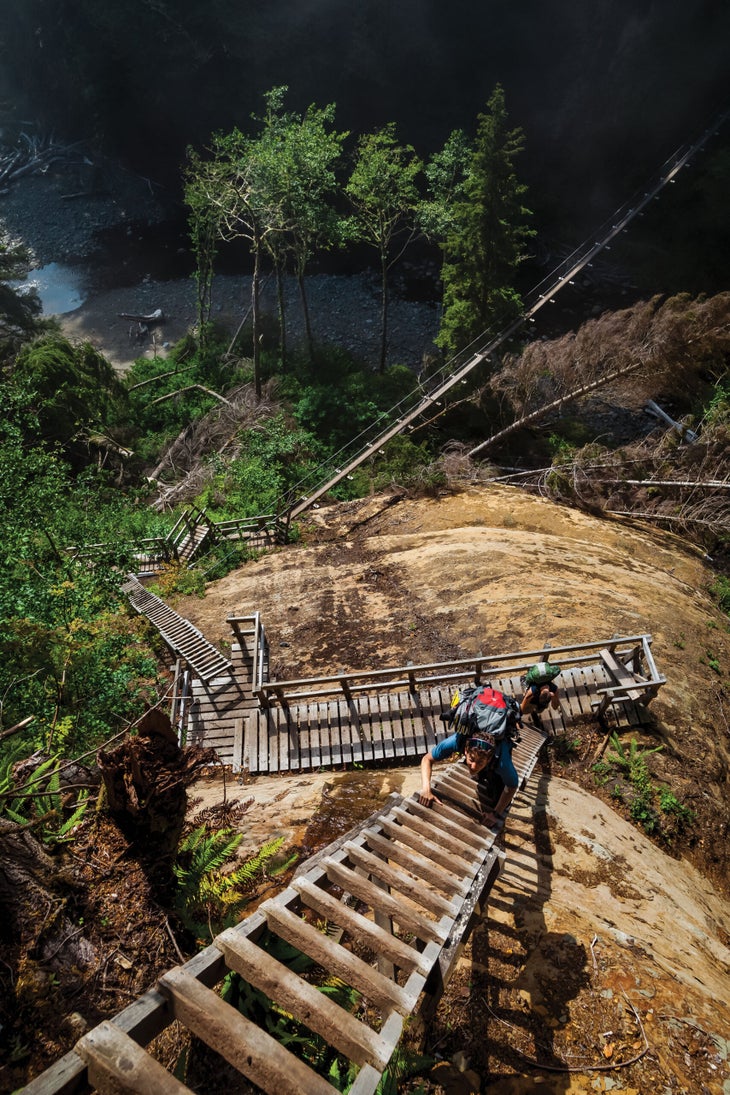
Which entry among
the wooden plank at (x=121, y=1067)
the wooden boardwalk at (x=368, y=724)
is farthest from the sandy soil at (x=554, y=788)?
the wooden plank at (x=121, y=1067)

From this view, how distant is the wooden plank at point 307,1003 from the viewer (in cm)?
294

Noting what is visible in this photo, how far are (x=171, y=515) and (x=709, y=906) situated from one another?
2296 cm

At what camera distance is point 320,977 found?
191 inches

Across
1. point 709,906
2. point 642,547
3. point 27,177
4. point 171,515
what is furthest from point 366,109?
point 709,906

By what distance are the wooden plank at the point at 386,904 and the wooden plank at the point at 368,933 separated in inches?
8.2

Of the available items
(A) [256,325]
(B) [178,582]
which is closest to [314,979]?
(B) [178,582]

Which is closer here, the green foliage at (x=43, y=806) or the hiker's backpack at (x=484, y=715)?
the green foliage at (x=43, y=806)

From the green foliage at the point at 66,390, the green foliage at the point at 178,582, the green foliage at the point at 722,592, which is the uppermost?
the green foliage at the point at 66,390

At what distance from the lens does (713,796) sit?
30.5 ft

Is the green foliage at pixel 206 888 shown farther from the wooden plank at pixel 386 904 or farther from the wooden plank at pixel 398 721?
the wooden plank at pixel 398 721

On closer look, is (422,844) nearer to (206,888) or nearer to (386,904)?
(386,904)

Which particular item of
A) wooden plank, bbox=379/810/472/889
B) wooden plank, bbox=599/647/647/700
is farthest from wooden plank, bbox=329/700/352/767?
wooden plank, bbox=379/810/472/889

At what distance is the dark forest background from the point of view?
3809 cm

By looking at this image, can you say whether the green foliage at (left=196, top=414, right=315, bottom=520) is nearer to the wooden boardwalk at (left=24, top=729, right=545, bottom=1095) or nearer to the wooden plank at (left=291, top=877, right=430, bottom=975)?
the wooden boardwalk at (left=24, top=729, right=545, bottom=1095)
